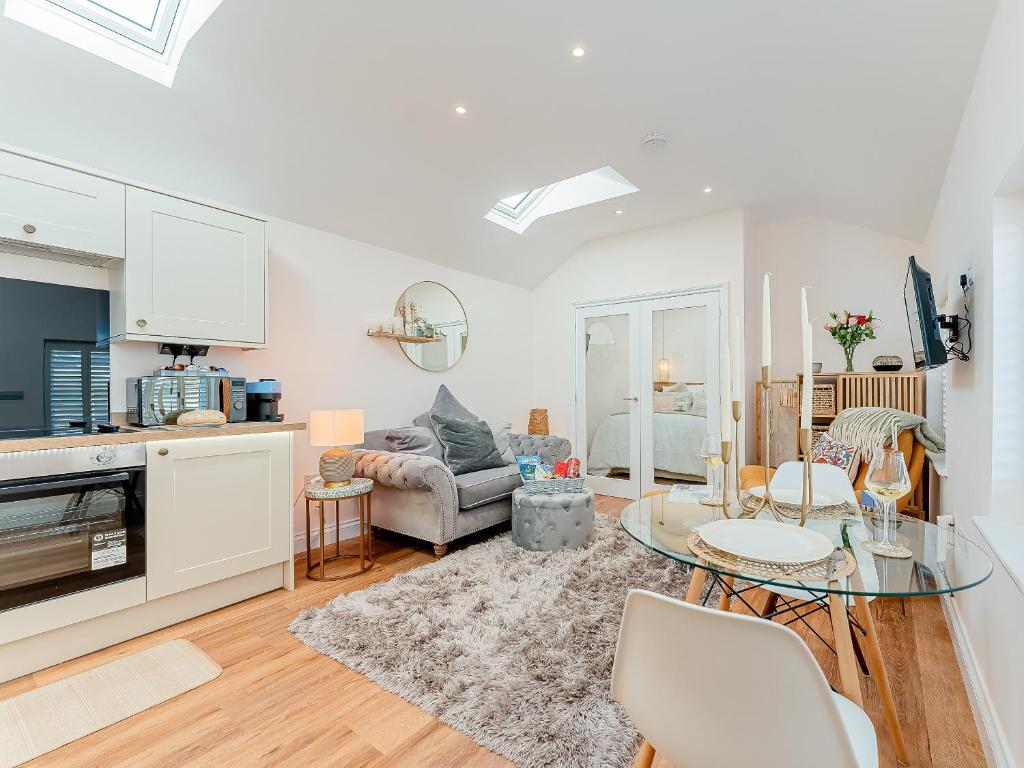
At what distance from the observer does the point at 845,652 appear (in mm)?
1297

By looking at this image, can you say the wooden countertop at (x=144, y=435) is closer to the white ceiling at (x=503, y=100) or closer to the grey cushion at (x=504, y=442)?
the white ceiling at (x=503, y=100)

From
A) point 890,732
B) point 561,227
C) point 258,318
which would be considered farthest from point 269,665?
point 561,227

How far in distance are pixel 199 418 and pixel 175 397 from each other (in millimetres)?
212

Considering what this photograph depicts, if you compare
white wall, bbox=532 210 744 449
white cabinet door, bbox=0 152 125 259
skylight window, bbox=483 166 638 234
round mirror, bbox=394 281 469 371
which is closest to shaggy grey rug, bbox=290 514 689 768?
round mirror, bbox=394 281 469 371

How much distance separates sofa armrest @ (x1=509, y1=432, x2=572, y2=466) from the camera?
405cm

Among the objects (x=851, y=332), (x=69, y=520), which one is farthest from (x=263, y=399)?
(x=851, y=332)

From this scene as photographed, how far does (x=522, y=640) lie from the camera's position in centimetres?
212

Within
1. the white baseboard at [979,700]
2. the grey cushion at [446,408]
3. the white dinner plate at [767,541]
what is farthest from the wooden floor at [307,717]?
the grey cushion at [446,408]

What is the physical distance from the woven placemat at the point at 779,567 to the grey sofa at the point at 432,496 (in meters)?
2.04

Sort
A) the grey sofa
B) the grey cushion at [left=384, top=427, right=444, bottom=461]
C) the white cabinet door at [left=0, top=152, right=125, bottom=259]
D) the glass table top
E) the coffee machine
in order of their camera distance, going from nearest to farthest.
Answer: the glass table top
the white cabinet door at [left=0, top=152, right=125, bottom=259]
the coffee machine
the grey sofa
the grey cushion at [left=384, top=427, right=444, bottom=461]

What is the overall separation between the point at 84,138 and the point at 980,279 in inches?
156

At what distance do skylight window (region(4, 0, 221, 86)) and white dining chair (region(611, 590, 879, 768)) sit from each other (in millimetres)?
2823

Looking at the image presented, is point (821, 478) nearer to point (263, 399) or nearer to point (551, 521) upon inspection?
point (551, 521)

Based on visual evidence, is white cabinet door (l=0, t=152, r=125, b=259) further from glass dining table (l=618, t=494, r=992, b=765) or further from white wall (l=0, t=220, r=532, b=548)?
glass dining table (l=618, t=494, r=992, b=765)
